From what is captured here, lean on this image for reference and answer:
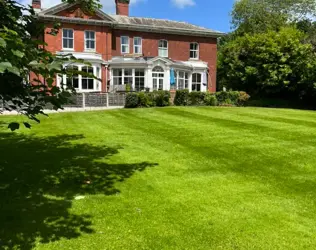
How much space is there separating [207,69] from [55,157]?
30514 mm

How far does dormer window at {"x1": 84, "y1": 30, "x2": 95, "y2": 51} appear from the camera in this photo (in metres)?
32.3

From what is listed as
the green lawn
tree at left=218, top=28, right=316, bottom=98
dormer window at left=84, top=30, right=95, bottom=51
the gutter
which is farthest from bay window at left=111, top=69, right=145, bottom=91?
the green lawn

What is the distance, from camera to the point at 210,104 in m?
26.6

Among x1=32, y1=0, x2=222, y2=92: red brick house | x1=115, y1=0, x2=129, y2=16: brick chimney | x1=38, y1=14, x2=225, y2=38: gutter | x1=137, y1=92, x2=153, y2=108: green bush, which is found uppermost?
x1=115, y1=0, x2=129, y2=16: brick chimney

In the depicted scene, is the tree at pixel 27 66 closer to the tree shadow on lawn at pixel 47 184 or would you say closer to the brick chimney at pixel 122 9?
the tree shadow on lawn at pixel 47 184

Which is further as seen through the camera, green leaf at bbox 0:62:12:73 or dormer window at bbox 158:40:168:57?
dormer window at bbox 158:40:168:57

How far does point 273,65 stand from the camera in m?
32.1

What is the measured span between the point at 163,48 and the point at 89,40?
305 inches

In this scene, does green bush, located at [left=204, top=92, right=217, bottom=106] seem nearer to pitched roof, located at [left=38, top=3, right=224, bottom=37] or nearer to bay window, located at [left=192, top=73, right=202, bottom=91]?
bay window, located at [left=192, top=73, right=202, bottom=91]

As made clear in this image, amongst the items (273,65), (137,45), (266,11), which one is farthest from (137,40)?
(266,11)

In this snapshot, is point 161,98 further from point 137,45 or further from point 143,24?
point 143,24

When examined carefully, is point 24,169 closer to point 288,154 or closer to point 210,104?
point 288,154

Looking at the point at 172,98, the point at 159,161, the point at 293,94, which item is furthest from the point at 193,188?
the point at 293,94

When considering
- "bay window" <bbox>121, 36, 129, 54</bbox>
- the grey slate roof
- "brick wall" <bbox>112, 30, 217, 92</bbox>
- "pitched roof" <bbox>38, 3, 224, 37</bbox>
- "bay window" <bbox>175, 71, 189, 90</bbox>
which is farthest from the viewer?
the grey slate roof
